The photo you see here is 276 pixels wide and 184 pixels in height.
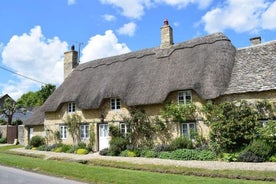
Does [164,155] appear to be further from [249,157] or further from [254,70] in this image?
[254,70]

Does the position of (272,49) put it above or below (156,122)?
above

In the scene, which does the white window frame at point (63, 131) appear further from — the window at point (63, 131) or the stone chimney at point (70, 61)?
the stone chimney at point (70, 61)

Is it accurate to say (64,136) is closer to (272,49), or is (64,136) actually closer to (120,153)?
(120,153)

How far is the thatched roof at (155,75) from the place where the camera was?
19634 millimetres

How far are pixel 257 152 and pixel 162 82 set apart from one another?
813cm

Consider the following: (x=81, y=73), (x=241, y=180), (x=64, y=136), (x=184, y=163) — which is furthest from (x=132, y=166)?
(x=81, y=73)

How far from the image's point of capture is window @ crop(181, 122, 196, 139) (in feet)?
63.5

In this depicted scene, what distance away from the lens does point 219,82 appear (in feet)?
61.8

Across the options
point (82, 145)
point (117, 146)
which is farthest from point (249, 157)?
point (82, 145)

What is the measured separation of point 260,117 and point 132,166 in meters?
7.71

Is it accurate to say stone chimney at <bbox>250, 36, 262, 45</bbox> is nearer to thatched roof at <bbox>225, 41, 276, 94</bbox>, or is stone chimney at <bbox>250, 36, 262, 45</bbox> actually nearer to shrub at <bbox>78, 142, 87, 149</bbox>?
thatched roof at <bbox>225, 41, 276, 94</bbox>

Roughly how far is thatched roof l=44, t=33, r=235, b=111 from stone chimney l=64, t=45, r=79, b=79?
117 inches

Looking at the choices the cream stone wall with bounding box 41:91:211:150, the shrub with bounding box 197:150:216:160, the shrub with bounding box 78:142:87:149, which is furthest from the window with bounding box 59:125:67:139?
the shrub with bounding box 197:150:216:160

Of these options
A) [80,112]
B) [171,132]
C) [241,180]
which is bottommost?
[241,180]
